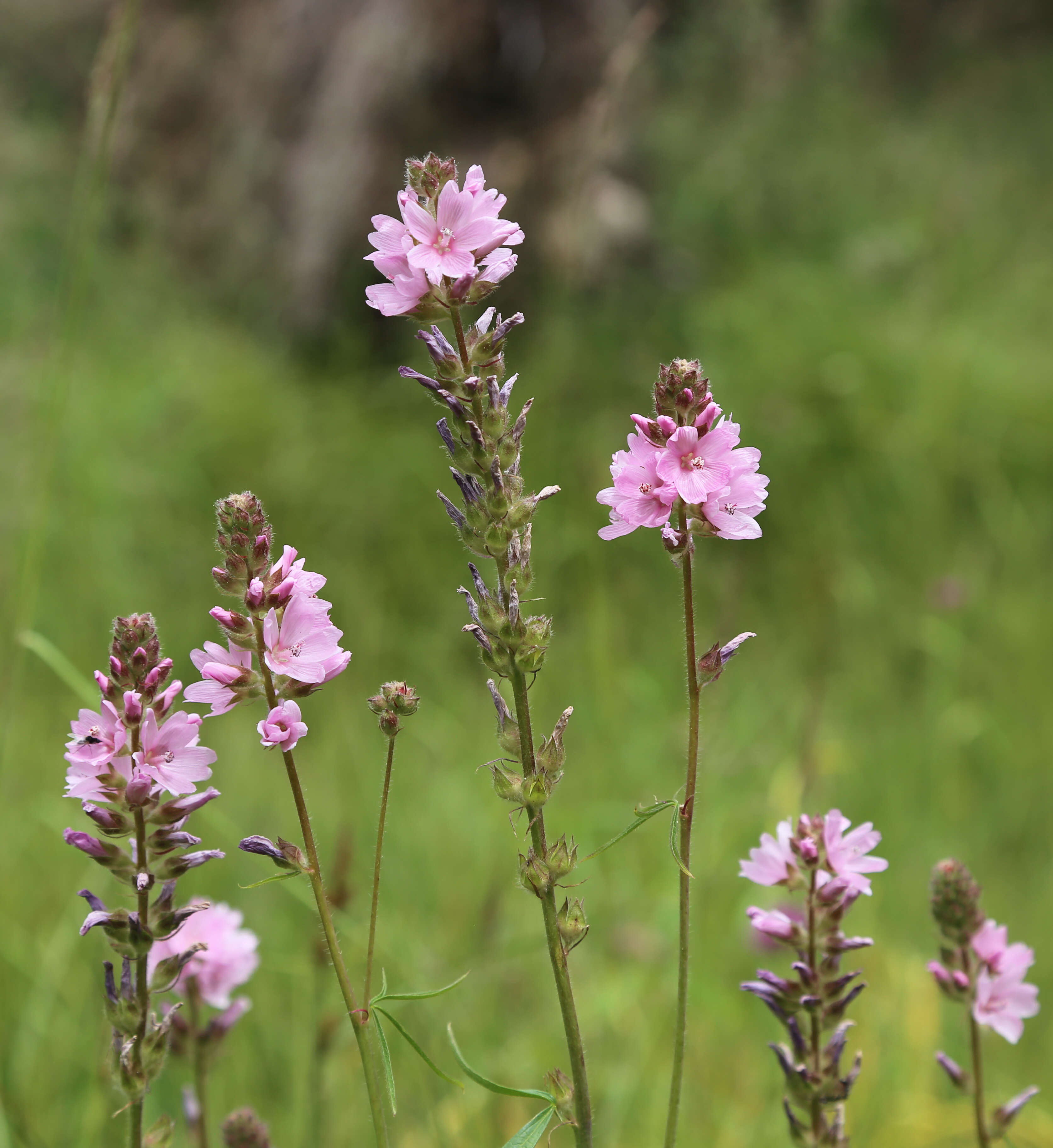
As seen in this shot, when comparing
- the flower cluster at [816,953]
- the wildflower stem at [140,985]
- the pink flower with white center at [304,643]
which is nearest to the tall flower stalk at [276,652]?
the pink flower with white center at [304,643]

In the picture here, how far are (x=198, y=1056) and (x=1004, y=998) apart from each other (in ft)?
3.60


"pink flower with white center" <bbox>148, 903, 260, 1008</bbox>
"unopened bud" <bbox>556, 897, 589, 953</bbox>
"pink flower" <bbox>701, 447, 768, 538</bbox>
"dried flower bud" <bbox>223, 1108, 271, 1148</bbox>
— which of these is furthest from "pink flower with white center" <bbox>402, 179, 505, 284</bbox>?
"dried flower bud" <bbox>223, 1108, 271, 1148</bbox>

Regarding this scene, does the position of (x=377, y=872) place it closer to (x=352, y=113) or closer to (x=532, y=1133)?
(x=532, y=1133)

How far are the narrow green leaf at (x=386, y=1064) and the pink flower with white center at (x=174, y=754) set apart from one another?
0.29 metres

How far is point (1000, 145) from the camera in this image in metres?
10.5

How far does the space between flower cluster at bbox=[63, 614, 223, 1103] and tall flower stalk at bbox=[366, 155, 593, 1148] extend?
306mm

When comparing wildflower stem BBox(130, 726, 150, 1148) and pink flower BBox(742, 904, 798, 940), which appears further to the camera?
pink flower BBox(742, 904, 798, 940)

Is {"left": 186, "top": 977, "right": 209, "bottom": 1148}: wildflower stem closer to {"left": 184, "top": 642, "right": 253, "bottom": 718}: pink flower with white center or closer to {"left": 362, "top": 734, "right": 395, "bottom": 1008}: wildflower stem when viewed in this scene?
{"left": 362, "top": 734, "right": 395, "bottom": 1008}: wildflower stem

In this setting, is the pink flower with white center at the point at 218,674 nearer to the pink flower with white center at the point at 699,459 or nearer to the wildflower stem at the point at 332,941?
the wildflower stem at the point at 332,941

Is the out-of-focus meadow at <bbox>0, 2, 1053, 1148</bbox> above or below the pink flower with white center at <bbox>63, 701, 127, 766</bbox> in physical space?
above

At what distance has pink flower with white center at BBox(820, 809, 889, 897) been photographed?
1.32 m

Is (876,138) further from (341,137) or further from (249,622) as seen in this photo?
(249,622)

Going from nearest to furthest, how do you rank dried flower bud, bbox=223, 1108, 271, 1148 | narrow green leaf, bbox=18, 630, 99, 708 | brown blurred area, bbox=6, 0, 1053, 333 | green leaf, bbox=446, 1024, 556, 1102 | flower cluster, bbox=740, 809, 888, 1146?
green leaf, bbox=446, 1024, 556, 1102 < flower cluster, bbox=740, 809, 888, 1146 < dried flower bud, bbox=223, 1108, 271, 1148 < narrow green leaf, bbox=18, 630, 99, 708 < brown blurred area, bbox=6, 0, 1053, 333

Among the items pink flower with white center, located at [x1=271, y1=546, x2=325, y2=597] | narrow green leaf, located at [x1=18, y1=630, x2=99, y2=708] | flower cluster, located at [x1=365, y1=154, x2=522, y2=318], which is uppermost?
narrow green leaf, located at [x1=18, y1=630, x2=99, y2=708]
